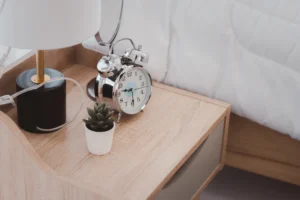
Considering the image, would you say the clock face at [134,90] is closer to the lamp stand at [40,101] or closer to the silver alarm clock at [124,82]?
the silver alarm clock at [124,82]

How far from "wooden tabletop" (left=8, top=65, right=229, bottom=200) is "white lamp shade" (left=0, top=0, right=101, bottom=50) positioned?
25 cm

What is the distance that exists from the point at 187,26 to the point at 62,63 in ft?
1.07

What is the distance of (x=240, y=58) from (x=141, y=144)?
32 cm

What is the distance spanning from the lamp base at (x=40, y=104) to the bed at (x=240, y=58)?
28cm

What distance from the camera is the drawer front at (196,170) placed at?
1363 millimetres

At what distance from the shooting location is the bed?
1451mm

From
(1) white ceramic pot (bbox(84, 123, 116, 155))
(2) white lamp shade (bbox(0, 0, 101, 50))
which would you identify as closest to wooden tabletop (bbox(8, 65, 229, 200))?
(1) white ceramic pot (bbox(84, 123, 116, 155))

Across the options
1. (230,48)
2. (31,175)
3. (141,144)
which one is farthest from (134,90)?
(31,175)

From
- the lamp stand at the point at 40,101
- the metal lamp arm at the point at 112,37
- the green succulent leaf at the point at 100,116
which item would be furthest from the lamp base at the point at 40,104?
the metal lamp arm at the point at 112,37

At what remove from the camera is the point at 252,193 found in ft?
5.65

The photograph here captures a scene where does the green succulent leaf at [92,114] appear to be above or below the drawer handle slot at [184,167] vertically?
above

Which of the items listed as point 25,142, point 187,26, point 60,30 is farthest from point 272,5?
point 25,142

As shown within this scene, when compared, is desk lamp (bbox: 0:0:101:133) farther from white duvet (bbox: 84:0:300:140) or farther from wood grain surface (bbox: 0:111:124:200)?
white duvet (bbox: 84:0:300:140)

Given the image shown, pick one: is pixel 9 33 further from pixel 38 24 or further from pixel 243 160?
pixel 243 160
